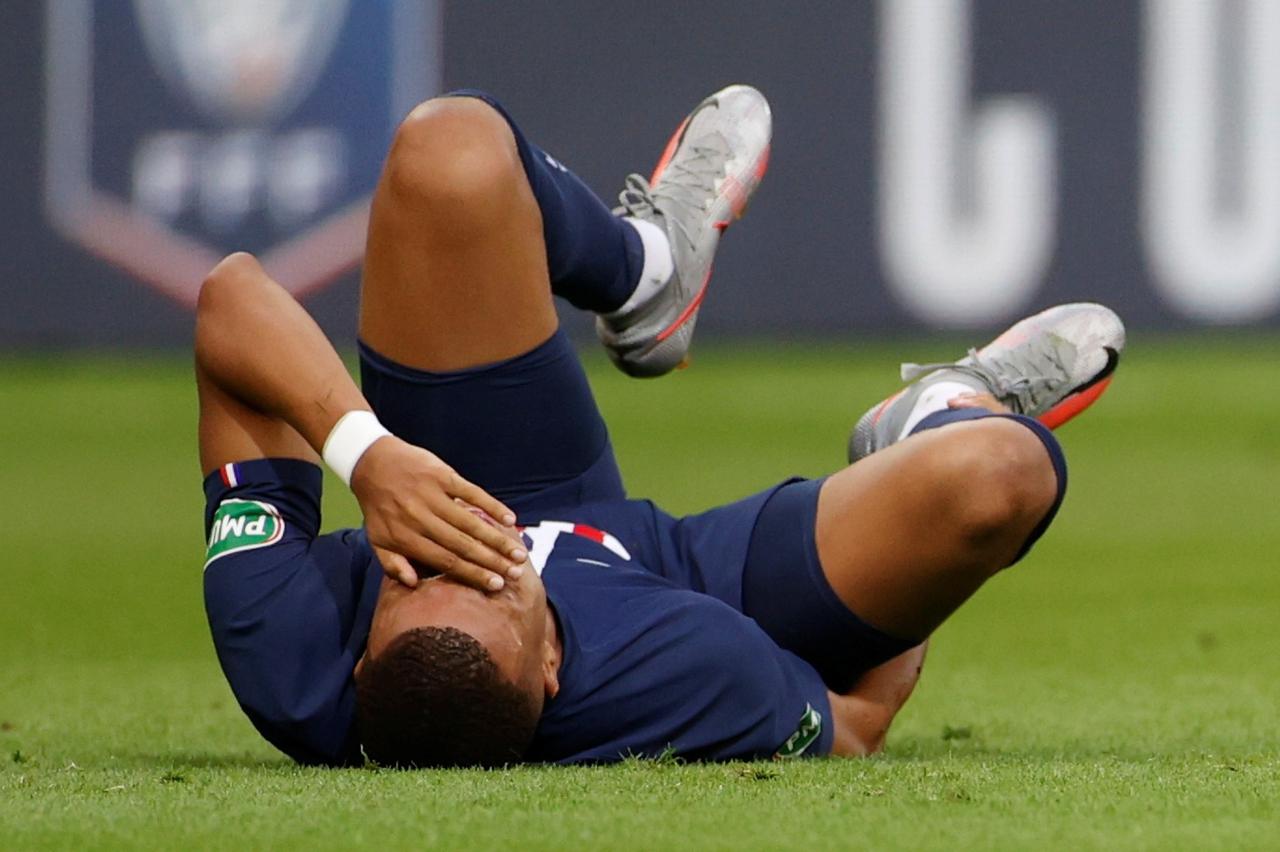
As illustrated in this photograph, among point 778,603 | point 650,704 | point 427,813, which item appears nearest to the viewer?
point 427,813

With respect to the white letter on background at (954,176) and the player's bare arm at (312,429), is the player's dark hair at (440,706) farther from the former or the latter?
the white letter on background at (954,176)

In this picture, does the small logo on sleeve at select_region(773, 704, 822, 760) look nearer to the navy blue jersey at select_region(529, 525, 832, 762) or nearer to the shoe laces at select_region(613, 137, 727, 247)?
the navy blue jersey at select_region(529, 525, 832, 762)

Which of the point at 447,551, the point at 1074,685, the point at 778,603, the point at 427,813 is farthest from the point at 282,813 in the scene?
the point at 1074,685

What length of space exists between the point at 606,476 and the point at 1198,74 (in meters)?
5.81

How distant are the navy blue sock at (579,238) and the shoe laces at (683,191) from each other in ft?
0.53

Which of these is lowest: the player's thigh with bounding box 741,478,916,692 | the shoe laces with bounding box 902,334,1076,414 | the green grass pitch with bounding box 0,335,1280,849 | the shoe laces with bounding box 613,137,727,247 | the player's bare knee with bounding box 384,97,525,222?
the green grass pitch with bounding box 0,335,1280,849

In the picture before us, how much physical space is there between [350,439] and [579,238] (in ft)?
1.82

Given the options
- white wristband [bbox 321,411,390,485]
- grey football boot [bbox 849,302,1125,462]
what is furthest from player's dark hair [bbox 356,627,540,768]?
grey football boot [bbox 849,302,1125,462]

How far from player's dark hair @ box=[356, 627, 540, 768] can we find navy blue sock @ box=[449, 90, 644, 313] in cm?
72

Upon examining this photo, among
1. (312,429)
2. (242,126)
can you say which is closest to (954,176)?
(242,126)

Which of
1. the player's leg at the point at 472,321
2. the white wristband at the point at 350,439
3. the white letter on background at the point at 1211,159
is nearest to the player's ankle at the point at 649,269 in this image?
the player's leg at the point at 472,321

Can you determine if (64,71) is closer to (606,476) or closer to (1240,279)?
(1240,279)

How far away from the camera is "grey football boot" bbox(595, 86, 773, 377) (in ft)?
10.4

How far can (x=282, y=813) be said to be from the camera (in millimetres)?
2100
